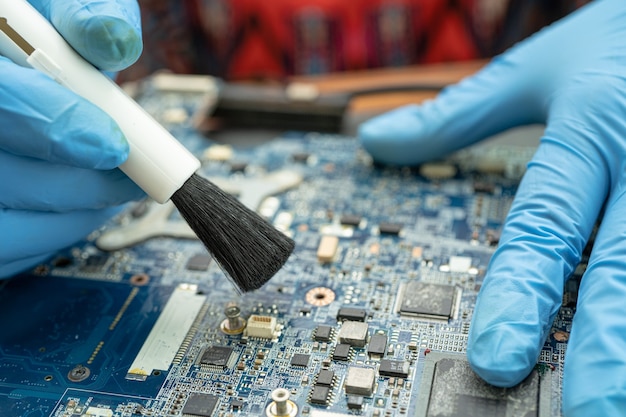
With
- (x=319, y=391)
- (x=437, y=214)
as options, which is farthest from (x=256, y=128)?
(x=319, y=391)

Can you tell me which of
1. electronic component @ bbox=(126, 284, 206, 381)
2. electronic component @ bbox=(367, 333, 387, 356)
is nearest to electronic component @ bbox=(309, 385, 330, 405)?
electronic component @ bbox=(367, 333, 387, 356)

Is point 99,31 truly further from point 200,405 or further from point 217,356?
point 200,405

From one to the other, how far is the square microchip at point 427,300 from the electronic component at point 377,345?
0.18 m

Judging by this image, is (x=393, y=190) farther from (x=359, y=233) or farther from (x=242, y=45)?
(x=242, y=45)

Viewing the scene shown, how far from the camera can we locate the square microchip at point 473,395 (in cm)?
237

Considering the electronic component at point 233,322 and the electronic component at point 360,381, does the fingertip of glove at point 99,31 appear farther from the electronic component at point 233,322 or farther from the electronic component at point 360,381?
the electronic component at point 360,381

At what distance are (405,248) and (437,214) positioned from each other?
321 mm

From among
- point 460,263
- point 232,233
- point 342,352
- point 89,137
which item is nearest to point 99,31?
point 89,137

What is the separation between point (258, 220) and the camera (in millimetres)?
2891

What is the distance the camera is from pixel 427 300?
9.50 ft

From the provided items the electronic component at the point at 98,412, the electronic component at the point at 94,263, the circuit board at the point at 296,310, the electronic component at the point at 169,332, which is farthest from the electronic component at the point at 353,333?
the electronic component at the point at 94,263

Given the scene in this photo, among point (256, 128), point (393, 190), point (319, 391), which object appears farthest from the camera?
point (256, 128)

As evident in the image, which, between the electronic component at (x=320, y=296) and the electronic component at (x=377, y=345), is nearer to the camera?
the electronic component at (x=377, y=345)

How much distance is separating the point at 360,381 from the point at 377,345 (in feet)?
0.66
